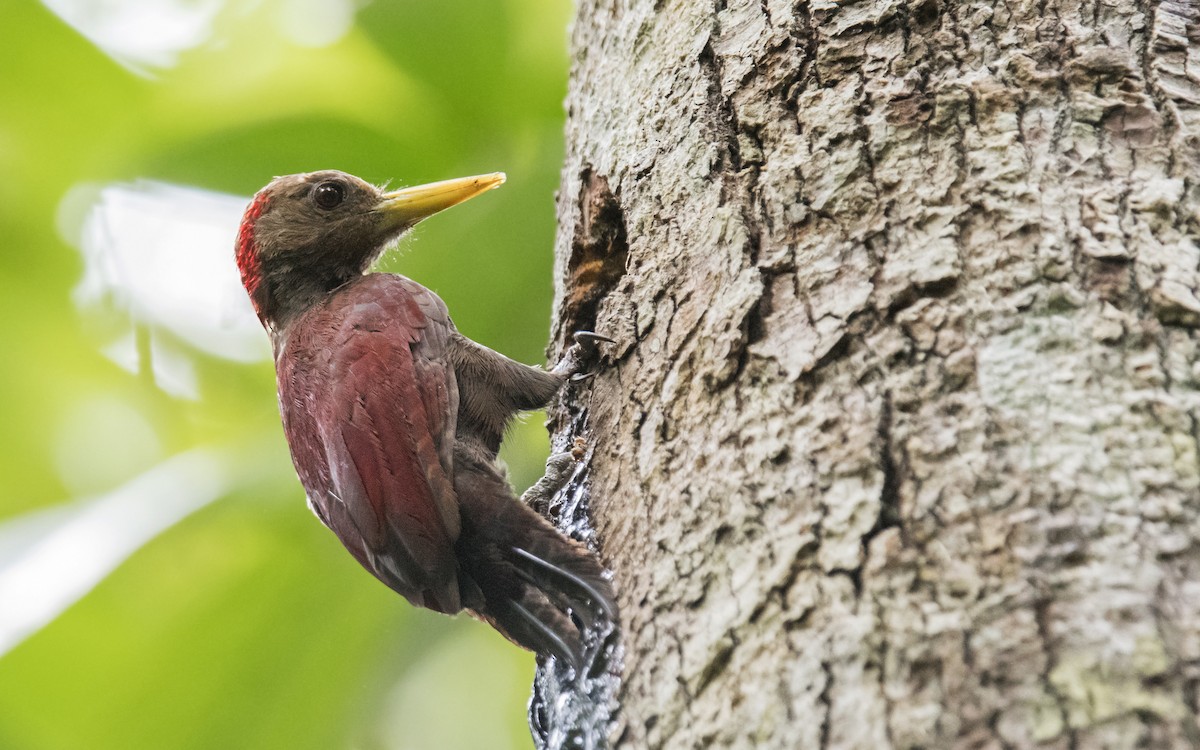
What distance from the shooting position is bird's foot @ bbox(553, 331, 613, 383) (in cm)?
257

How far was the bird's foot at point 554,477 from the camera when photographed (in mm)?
2541

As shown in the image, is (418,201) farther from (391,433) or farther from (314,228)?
(391,433)

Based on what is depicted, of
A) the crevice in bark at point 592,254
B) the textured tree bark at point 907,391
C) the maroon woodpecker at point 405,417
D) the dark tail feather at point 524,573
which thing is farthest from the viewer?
the crevice in bark at point 592,254

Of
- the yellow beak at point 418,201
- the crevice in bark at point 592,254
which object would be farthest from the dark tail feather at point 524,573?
the yellow beak at point 418,201

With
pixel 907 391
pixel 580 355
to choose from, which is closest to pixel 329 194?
pixel 580 355

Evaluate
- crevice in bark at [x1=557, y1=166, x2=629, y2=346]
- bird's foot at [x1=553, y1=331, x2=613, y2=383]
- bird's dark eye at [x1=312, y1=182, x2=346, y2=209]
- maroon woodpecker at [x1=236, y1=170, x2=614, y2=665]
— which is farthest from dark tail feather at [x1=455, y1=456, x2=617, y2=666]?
bird's dark eye at [x1=312, y1=182, x2=346, y2=209]

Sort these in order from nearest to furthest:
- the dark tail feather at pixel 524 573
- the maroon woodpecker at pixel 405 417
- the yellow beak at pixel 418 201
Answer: the dark tail feather at pixel 524 573 → the maroon woodpecker at pixel 405 417 → the yellow beak at pixel 418 201

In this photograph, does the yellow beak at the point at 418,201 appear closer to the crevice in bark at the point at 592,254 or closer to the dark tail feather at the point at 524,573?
the crevice in bark at the point at 592,254

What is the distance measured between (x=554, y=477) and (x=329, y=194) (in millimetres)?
1583

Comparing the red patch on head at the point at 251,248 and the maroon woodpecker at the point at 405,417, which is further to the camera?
the red patch on head at the point at 251,248

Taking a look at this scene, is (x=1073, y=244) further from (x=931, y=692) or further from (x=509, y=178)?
(x=509, y=178)

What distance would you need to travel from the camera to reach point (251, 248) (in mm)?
3742

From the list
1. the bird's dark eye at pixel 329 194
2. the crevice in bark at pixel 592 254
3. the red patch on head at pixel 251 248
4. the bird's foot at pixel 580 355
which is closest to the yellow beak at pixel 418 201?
the bird's dark eye at pixel 329 194

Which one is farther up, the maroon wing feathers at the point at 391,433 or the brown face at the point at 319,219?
the brown face at the point at 319,219
